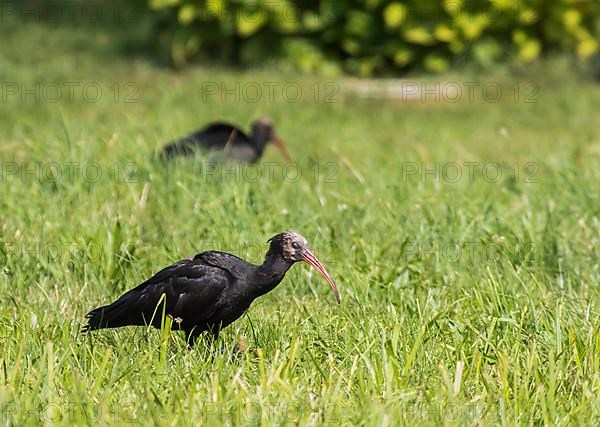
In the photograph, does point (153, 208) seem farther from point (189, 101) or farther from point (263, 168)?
point (189, 101)

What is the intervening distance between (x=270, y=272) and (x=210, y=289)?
26cm

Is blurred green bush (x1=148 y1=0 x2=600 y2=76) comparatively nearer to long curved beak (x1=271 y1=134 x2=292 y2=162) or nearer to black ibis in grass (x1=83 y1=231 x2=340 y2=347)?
long curved beak (x1=271 y1=134 x2=292 y2=162)

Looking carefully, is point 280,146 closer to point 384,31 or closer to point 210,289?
point 210,289

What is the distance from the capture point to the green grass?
12.3 feet

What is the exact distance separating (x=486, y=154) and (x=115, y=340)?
6062 mm

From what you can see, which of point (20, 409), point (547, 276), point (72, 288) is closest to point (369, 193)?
point (547, 276)

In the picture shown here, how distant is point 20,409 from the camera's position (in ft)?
11.7

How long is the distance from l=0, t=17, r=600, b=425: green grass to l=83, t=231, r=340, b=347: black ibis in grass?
0.11 meters

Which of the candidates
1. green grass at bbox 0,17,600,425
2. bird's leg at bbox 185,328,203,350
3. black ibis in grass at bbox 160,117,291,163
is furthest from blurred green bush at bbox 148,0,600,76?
bird's leg at bbox 185,328,203,350

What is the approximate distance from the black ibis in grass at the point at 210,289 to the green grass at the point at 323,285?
4.5 inches

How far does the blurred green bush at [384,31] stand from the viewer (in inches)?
→ 528

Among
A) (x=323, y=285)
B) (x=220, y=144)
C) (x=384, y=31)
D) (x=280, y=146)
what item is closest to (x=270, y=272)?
(x=323, y=285)

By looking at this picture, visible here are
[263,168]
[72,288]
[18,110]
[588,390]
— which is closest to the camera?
[588,390]

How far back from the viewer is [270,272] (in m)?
4.65
